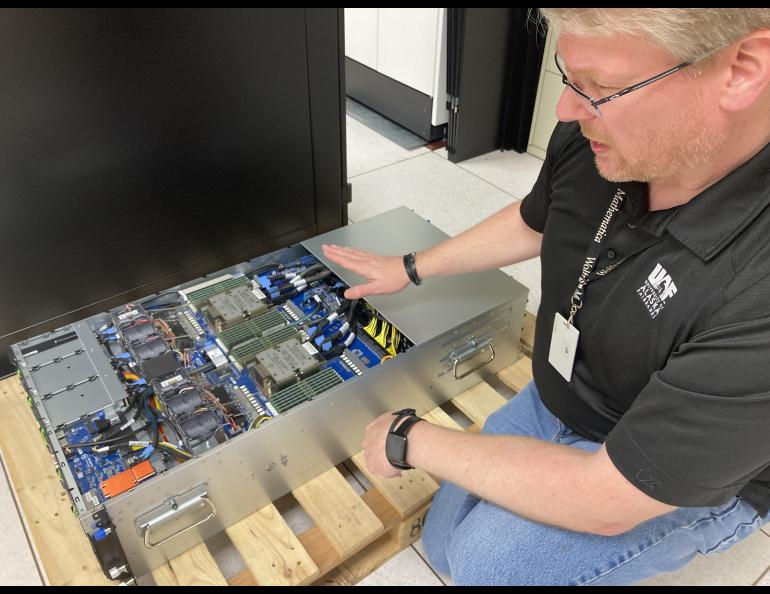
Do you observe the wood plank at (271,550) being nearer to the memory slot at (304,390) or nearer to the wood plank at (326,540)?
the wood plank at (326,540)

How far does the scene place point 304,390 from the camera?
4.43ft

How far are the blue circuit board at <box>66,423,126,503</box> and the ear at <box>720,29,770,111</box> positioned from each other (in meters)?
1.20

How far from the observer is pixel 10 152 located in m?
1.36

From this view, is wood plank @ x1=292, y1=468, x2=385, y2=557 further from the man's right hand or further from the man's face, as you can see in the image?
the man's face

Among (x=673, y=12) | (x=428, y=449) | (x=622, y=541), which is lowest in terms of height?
(x=622, y=541)

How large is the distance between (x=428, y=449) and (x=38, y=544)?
0.86 metres

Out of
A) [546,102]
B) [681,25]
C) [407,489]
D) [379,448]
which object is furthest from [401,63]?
[681,25]

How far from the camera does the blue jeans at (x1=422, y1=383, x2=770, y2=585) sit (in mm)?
1056

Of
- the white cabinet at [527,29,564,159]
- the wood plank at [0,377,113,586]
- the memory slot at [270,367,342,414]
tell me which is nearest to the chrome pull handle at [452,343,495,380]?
the memory slot at [270,367,342,414]

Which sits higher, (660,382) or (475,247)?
(660,382)

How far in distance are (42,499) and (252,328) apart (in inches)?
23.2

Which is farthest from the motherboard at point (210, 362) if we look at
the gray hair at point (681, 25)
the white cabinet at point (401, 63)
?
the white cabinet at point (401, 63)
